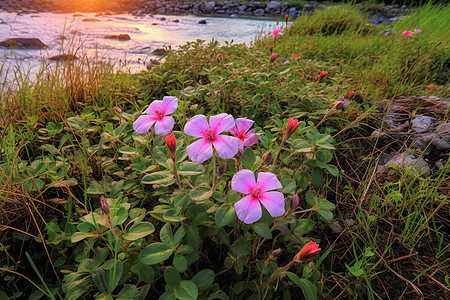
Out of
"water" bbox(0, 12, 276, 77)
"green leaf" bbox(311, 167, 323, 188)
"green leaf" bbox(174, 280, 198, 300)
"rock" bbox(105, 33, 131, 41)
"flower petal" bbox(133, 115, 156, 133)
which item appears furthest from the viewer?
"rock" bbox(105, 33, 131, 41)

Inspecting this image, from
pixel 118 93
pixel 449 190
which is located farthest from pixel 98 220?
pixel 449 190

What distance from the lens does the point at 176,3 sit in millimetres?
13109

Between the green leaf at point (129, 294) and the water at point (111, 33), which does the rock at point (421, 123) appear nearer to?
the green leaf at point (129, 294)

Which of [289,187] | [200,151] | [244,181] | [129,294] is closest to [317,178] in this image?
[289,187]

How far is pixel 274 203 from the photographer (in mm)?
797

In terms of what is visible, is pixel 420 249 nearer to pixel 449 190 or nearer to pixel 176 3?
pixel 449 190

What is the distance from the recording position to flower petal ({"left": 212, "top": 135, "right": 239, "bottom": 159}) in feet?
2.71

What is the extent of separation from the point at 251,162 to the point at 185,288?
505mm

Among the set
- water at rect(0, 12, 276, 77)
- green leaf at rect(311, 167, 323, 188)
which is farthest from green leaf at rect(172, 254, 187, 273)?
water at rect(0, 12, 276, 77)

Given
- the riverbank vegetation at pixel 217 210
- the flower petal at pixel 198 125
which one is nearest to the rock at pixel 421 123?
the riverbank vegetation at pixel 217 210

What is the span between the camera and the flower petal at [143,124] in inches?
38.8

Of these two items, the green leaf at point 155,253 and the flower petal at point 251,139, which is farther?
the flower petal at point 251,139

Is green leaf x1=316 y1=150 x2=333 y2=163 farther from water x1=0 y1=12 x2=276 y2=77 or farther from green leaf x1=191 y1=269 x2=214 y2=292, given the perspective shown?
water x1=0 y1=12 x2=276 y2=77

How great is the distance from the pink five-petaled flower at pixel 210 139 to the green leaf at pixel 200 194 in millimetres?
138
